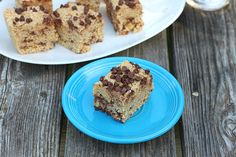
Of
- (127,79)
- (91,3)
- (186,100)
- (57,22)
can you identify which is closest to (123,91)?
(127,79)

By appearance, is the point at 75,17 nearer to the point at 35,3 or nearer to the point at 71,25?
the point at 71,25

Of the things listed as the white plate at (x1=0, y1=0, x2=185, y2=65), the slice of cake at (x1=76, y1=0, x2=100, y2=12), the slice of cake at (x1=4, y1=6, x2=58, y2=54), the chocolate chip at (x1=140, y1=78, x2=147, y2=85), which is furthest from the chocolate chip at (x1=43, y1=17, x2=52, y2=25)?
the chocolate chip at (x1=140, y1=78, x2=147, y2=85)

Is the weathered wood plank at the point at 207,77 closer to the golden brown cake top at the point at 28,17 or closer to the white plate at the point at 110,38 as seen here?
the white plate at the point at 110,38

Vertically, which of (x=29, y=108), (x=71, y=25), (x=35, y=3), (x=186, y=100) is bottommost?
(x=29, y=108)

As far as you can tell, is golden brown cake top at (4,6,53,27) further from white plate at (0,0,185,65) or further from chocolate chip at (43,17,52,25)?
white plate at (0,0,185,65)

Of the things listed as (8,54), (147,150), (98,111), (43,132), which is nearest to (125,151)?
(147,150)
